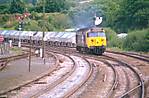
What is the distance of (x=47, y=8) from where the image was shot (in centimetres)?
11469

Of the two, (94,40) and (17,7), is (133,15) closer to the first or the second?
(94,40)

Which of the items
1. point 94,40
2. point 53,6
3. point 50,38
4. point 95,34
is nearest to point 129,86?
point 94,40

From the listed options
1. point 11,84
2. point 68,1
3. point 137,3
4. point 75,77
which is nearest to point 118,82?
point 75,77

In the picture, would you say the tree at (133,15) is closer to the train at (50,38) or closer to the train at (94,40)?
the train at (50,38)

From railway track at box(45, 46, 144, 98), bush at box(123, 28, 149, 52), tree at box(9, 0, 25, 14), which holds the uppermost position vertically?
tree at box(9, 0, 25, 14)

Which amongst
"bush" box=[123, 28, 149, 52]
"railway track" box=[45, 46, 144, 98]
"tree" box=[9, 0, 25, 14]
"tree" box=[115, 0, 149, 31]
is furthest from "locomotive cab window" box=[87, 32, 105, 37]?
"tree" box=[9, 0, 25, 14]

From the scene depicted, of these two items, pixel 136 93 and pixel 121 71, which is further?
pixel 121 71

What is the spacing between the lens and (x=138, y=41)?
1816 inches

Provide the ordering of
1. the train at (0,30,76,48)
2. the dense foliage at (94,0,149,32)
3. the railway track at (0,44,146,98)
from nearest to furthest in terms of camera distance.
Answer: the railway track at (0,44,146,98)
the dense foliage at (94,0,149,32)
the train at (0,30,76,48)

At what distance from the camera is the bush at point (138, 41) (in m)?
44.9

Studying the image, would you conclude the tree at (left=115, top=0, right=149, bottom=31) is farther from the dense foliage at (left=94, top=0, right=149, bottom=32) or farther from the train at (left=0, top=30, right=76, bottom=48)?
the train at (left=0, top=30, right=76, bottom=48)

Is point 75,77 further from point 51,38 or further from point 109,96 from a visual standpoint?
point 51,38

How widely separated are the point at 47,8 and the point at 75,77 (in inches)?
3676

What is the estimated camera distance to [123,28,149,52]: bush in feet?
147
